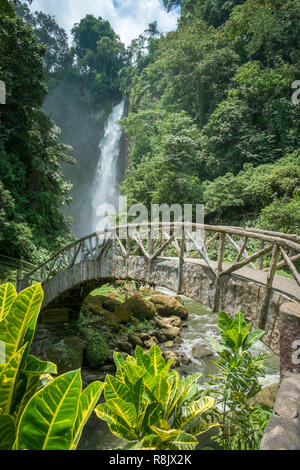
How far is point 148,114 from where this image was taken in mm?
22797

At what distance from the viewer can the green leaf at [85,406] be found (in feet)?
2.53

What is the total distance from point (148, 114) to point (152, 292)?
52.0 feet

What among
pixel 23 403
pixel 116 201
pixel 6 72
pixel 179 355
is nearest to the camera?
pixel 23 403

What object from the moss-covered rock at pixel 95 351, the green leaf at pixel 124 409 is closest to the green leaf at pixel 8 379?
the green leaf at pixel 124 409

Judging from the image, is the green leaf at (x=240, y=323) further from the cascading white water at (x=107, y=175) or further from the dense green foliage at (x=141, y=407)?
the cascading white water at (x=107, y=175)

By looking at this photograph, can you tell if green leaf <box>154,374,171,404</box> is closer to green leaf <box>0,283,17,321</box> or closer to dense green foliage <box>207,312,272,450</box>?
green leaf <box>0,283,17,321</box>

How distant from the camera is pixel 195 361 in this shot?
8312 mm

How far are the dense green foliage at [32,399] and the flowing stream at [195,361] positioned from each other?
2.10 meters

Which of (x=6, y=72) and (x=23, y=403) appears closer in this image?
(x=23, y=403)

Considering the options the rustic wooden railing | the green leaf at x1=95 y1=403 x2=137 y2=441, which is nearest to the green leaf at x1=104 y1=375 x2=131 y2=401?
the green leaf at x1=95 y1=403 x2=137 y2=441

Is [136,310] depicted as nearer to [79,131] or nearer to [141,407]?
[141,407]

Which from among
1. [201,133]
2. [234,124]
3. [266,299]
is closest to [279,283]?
[266,299]

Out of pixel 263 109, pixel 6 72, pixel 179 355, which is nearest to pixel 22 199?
pixel 6 72

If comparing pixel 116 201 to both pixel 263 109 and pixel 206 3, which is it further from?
pixel 206 3
